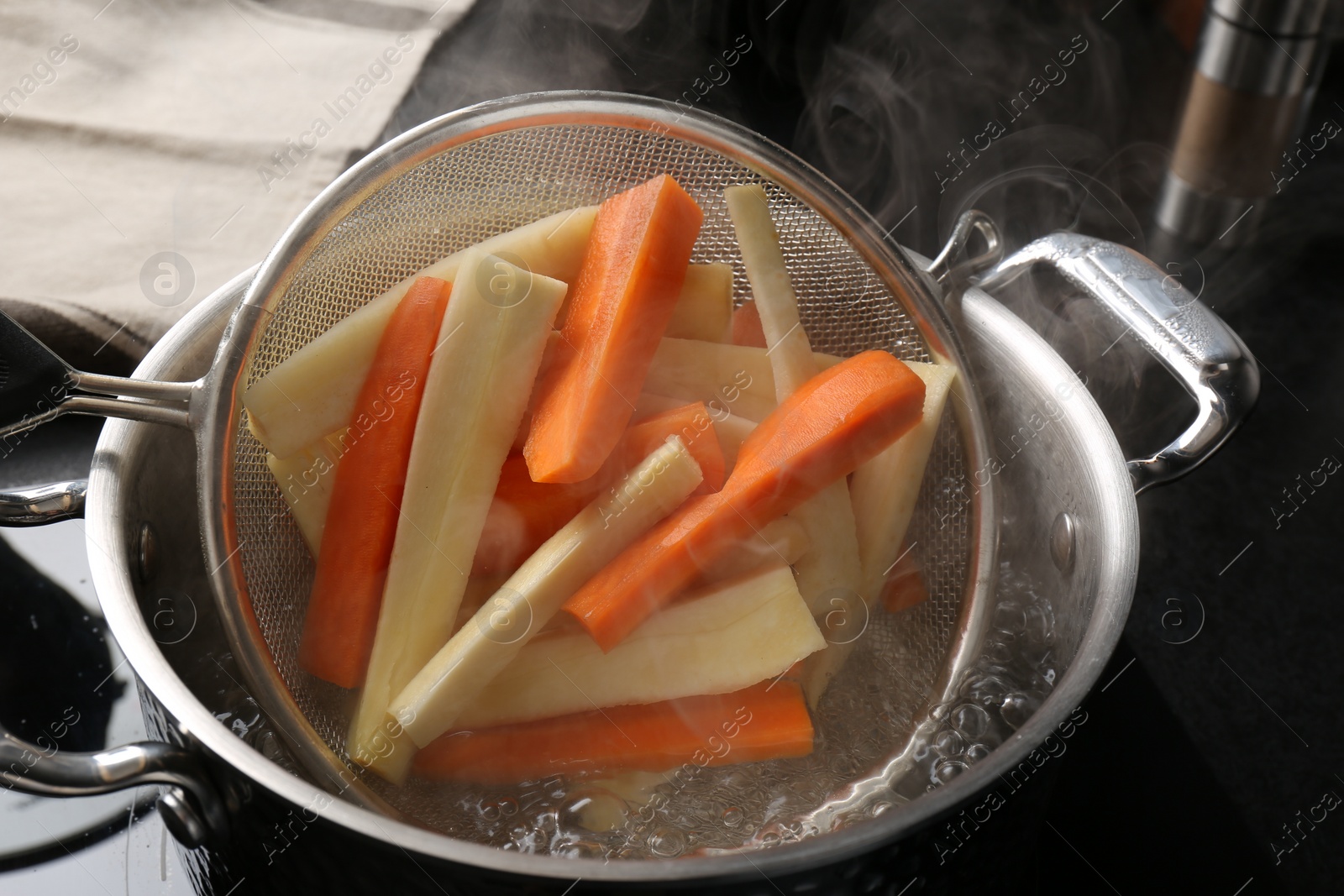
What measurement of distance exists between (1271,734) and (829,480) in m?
0.43

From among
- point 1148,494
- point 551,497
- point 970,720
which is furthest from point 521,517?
point 1148,494

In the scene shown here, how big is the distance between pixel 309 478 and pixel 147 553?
106mm

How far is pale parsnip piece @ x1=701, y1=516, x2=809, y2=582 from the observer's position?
2.02 feet

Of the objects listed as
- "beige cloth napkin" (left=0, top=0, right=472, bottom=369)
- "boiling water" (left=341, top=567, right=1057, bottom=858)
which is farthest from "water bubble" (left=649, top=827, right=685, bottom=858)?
"beige cloth napkin" (left=0, top=0, right=472, bottom=369)

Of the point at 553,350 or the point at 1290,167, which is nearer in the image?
the point at 553,350

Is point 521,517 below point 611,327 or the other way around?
below

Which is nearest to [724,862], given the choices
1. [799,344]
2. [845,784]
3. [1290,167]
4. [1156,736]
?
[845,784]

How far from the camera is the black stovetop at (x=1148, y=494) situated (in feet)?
2.24

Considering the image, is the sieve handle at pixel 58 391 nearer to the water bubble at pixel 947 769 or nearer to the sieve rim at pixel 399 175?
the sieve rim at pixel 399 175

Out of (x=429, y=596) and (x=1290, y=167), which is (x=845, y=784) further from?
(x=1290, y=167)

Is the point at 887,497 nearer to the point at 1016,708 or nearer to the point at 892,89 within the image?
the point at 1016,708

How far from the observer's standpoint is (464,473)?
23.4 inches

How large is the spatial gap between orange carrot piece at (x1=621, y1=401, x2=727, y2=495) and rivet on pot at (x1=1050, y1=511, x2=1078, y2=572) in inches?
9.4

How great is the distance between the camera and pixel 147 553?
0.62m
